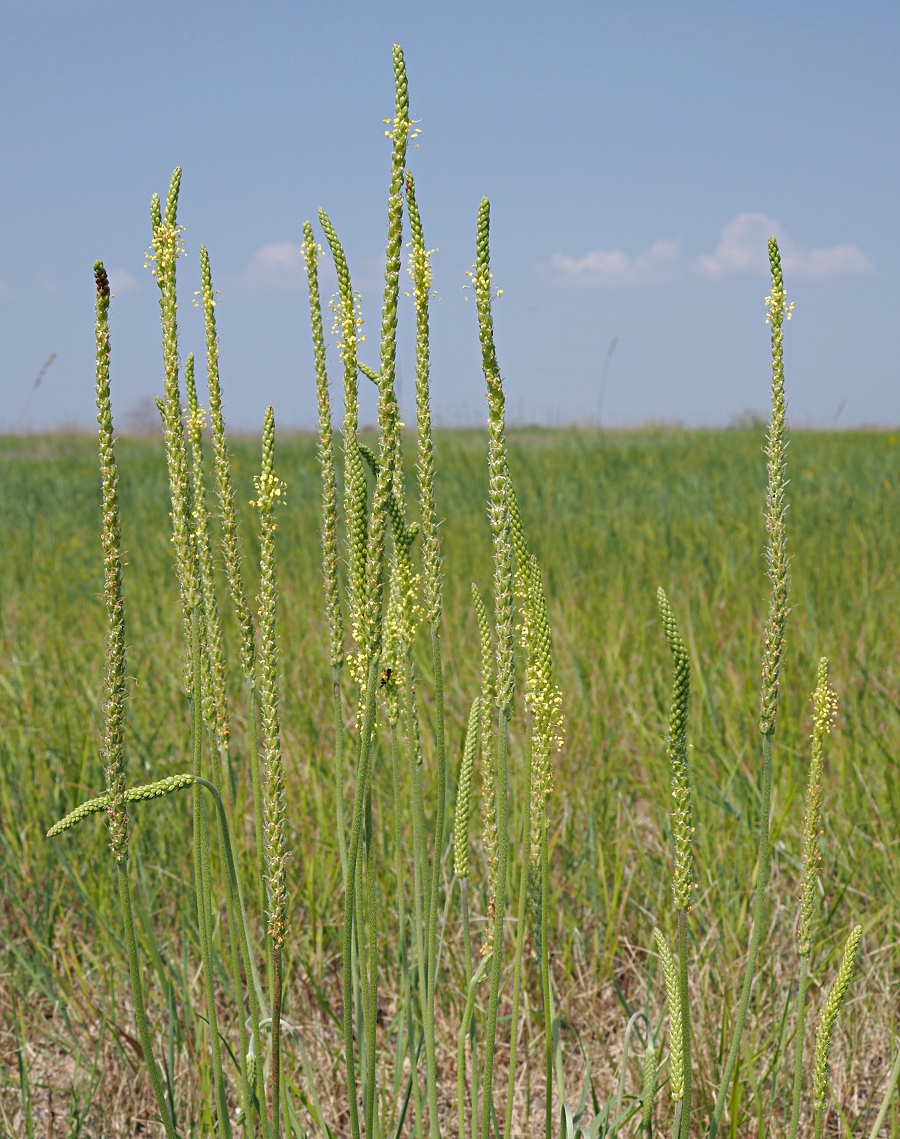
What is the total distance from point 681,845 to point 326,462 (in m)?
0.69

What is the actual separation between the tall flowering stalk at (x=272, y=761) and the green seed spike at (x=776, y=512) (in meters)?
0.61

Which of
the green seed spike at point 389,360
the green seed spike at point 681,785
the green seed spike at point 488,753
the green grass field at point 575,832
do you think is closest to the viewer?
the green seed spike at point 389,360

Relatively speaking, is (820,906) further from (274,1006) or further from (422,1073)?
(274,1006)

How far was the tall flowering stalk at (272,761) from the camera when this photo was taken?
125 centimetres

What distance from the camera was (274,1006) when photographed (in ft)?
4.13

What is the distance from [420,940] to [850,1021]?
49.9 inches

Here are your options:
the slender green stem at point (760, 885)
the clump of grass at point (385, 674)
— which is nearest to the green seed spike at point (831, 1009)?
the clump of grass at point (385, 674)

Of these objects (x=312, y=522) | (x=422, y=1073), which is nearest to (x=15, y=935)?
(x=422, y=1073)

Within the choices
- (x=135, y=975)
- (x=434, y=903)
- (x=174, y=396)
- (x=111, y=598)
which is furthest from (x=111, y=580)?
(x=434, y=903)

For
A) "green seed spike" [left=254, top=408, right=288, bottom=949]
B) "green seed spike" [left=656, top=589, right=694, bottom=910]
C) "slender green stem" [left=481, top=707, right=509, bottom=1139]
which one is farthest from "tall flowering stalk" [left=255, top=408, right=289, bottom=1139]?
Result: "green seed spike" [left=656, top=589, right=694, bottom=910]

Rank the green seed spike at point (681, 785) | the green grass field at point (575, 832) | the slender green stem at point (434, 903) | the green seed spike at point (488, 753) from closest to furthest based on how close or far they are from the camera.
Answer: the green seed spike at point (681, 785) < the slender green stem at point (434, 903) < the green seed spike at point (488, 753) < the green grass field at point (575, 832)

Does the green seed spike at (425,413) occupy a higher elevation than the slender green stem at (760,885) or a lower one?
higher

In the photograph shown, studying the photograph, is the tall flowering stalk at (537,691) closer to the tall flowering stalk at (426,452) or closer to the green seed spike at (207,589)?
the tall flowering stalk at (426,452)

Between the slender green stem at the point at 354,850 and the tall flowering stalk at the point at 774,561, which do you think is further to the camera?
the tall flowering stalk at the point at 774,561
